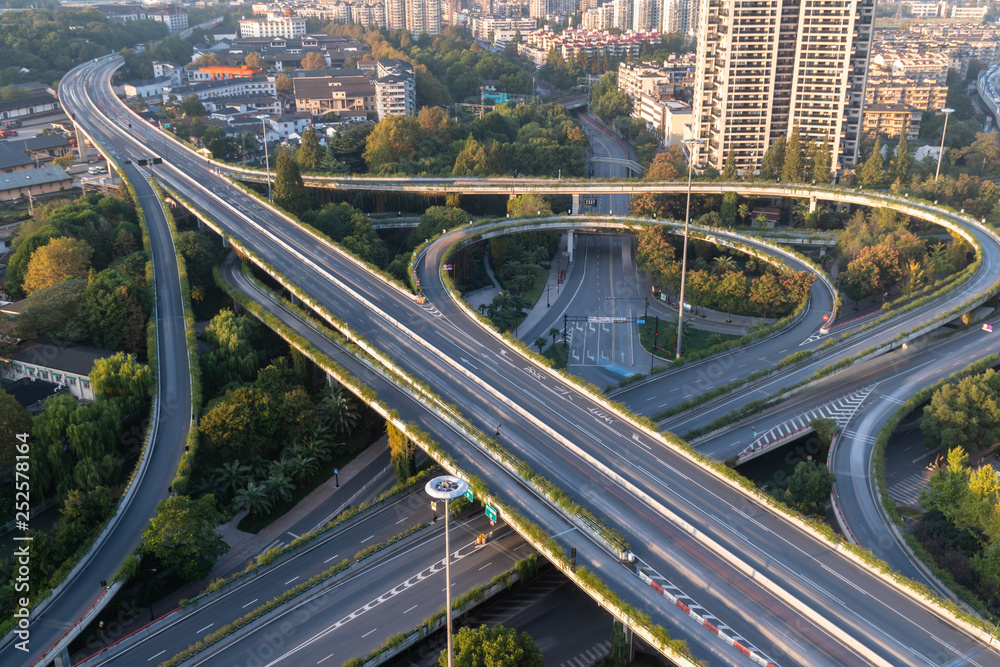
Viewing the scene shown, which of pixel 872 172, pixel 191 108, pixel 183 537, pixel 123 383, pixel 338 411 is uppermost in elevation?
pixel 191 108

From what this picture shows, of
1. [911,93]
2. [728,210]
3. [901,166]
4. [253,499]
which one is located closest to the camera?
[253,499]

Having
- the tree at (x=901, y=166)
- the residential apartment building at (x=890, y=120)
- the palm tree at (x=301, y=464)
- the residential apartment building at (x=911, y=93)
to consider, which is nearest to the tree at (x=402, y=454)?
the palm tree at (x=301, y=464)

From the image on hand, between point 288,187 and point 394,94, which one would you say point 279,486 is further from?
point 394,94

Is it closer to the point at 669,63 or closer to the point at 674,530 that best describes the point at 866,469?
the point at 674,530

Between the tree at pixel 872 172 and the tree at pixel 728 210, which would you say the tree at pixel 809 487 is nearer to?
the tree at pixel 728 210

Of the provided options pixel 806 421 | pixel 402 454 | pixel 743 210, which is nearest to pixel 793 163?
pixel 743 210

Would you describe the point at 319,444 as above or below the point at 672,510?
below
